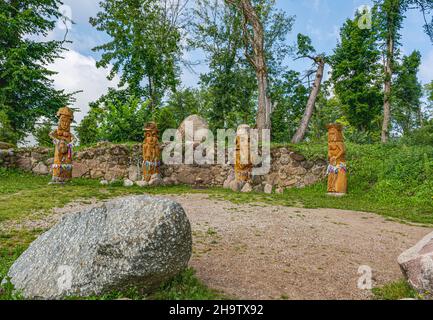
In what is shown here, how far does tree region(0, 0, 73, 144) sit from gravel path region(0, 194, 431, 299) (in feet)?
38.7

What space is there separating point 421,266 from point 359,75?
2201 cm

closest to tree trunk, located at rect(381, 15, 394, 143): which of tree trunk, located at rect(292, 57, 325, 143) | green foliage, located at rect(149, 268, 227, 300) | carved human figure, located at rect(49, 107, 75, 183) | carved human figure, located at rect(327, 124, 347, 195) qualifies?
tree trunk, located at rect(292, 57, 325, 143)

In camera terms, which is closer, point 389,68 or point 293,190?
point 293,190

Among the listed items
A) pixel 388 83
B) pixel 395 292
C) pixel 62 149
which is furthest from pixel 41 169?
pixel 388 83

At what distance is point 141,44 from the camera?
21156 millimetres

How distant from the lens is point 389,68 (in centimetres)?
2145

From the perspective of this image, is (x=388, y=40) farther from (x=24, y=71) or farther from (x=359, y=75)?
(x=24, y=71)

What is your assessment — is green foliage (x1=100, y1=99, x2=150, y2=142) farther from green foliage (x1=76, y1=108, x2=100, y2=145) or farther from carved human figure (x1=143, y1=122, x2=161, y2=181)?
carved human figure (x1=143, y1=122, x2=161, y2=181)

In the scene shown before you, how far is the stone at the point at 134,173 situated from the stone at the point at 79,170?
172cm

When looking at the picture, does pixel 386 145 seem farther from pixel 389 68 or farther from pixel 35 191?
pixel 35 191

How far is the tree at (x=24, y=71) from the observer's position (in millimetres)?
16938

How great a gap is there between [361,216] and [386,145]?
7.13m

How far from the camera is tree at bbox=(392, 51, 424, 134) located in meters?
23.2

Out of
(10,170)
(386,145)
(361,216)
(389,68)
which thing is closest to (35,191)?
(10,170)
